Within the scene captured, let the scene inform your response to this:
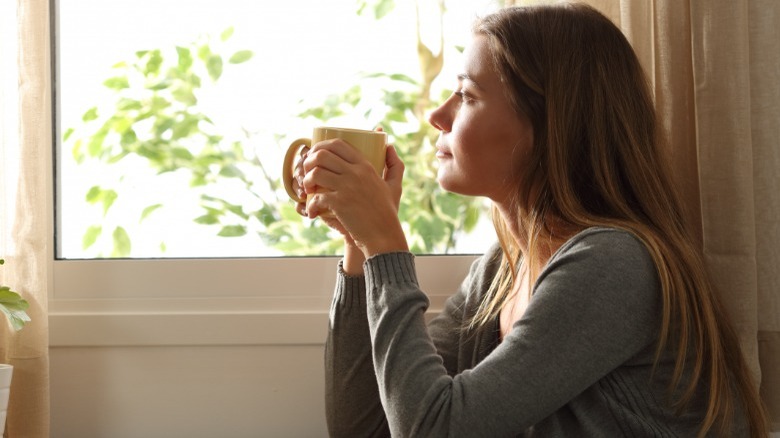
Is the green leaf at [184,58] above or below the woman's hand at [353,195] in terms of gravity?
above

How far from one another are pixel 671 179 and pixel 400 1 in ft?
2.11

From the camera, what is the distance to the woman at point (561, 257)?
934mm

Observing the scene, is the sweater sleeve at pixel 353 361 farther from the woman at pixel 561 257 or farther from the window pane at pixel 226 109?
the window pane at pixel 226 109

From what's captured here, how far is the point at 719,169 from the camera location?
1.15m

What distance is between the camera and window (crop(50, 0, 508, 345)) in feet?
4.89

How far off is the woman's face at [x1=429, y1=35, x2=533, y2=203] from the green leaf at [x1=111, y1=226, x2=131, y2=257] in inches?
26.0

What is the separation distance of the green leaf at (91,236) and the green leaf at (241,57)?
0.38 metres

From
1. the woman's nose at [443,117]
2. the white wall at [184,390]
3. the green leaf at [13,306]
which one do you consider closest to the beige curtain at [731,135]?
the woman's nose at [443,117]

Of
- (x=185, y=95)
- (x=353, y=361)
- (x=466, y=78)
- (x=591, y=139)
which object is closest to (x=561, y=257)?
(x=591, y=139)

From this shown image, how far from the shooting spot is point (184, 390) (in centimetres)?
141

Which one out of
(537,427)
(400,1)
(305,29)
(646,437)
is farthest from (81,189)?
(646,437)

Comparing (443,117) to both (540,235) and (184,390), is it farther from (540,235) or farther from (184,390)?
(184,390)

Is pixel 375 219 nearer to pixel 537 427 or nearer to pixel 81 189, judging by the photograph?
pixel 537 427

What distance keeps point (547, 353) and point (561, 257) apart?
0.38 feet
